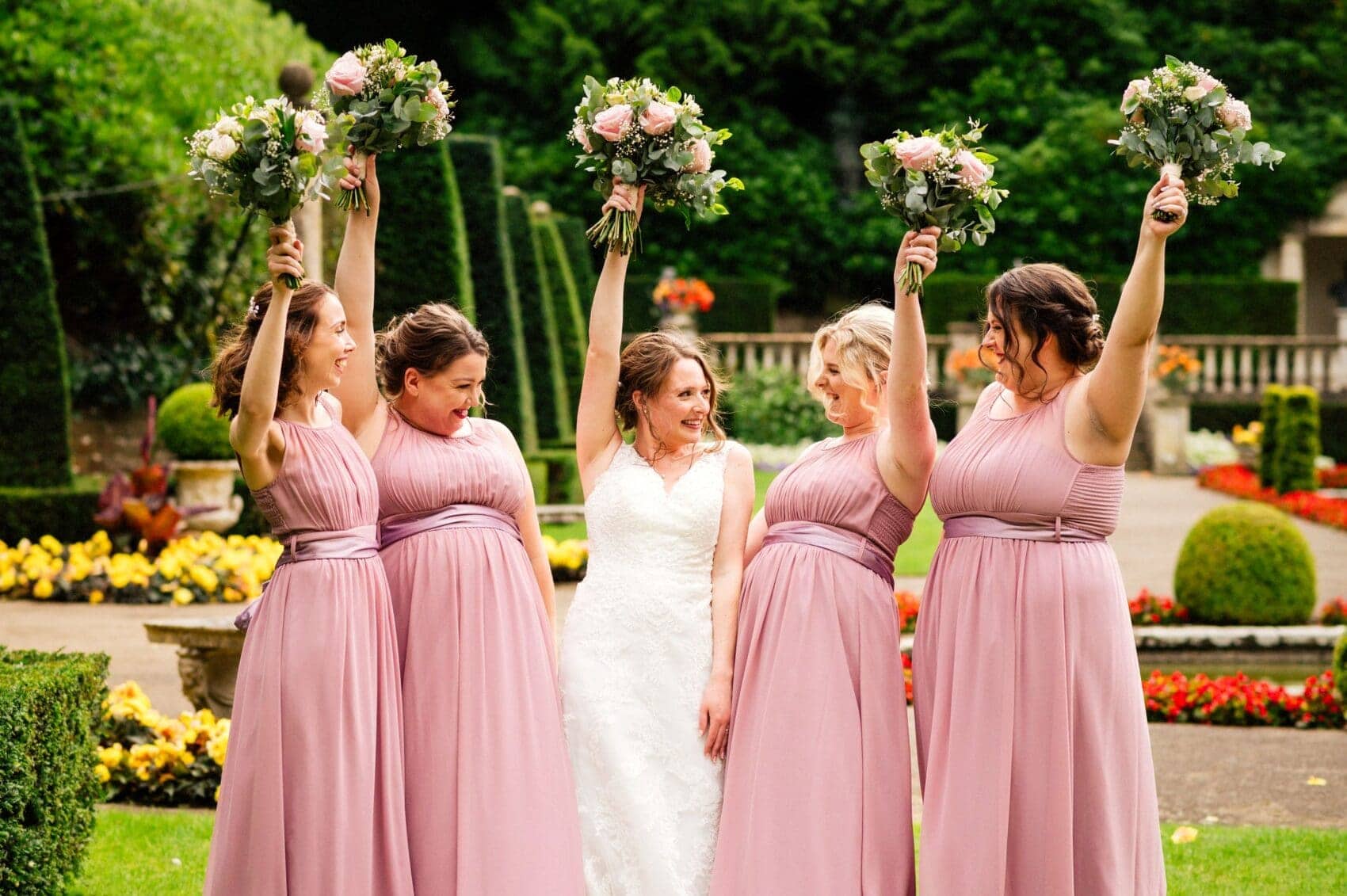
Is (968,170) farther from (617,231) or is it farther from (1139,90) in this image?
(617,231)

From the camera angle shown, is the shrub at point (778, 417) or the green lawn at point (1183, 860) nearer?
the green lawn at point (1183, 860)

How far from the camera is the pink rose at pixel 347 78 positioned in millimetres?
3701

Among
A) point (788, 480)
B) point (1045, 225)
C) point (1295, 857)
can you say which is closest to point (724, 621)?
point (788, 480)

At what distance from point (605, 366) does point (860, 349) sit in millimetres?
660

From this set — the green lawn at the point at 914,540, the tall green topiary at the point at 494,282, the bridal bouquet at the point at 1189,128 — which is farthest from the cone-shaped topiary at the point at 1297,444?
the bridal bouquet at the point at 1189,128

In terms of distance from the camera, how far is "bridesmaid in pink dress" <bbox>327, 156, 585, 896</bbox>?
11.4ft

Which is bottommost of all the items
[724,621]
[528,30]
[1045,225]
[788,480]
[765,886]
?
[765,886]

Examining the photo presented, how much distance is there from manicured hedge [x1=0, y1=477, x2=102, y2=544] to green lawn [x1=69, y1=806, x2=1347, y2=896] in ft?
20.2

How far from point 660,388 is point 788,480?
41 cm

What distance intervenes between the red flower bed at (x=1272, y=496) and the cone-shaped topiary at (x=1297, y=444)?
0.56 feet

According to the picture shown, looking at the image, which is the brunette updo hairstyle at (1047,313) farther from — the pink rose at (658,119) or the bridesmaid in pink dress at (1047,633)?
the pink rose at (658,119)

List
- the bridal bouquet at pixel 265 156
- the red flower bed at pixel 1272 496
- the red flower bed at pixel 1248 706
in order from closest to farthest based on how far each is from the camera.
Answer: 1. the bridal bouquet at pixel 265 156
2. the red flower bed at pixel 1248 706
3. the red flower bed at pixel 1272 496

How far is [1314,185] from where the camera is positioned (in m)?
27.0

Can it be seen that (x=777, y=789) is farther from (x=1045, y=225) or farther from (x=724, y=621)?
(x=1045, y=225)
